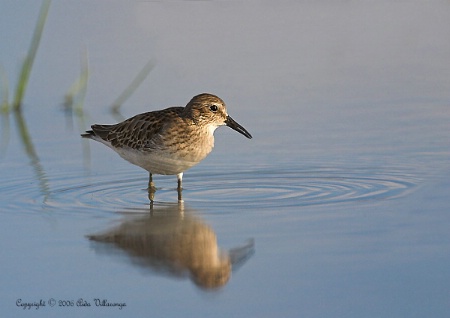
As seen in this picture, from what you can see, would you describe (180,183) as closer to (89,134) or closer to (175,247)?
(89,134)

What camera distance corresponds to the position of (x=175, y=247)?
754cm

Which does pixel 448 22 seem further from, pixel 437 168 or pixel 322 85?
pixel 437 168

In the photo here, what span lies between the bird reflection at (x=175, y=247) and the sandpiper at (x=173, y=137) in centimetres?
127

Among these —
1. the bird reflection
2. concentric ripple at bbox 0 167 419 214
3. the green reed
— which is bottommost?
the bird reflection

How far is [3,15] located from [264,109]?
17.5ft

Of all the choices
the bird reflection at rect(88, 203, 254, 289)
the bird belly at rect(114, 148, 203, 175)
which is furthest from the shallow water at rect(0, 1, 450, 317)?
the bird belly at rect(114, 148, 203, 175)

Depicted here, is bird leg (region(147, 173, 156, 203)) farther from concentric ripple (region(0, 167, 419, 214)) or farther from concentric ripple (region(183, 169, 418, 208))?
concentric ripple (region(183, 169, 418, 208))

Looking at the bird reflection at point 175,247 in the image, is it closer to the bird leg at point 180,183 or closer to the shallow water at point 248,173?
the shallow water at point 248,173

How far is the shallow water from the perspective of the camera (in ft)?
21.5

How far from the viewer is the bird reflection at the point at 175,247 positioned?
693 centimetres

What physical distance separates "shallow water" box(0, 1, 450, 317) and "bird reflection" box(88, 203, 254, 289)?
0.02 meters

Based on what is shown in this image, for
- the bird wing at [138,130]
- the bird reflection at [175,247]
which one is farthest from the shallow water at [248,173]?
the bird wing at [138,130]

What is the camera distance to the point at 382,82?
43.5ft

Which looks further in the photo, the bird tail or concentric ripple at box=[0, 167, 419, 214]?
the bird tail
